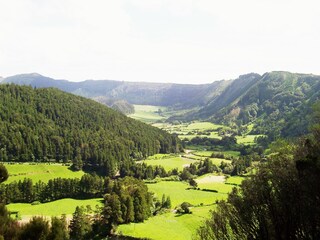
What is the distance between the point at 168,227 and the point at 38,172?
294 ft

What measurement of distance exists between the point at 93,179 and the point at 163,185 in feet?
111

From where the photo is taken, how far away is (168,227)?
352ft

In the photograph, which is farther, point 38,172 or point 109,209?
point 38,172

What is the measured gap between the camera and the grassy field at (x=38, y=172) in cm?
16162

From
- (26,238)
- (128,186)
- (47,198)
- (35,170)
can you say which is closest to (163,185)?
(128,186)

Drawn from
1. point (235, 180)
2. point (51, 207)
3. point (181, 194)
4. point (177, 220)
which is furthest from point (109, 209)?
point (235, 180)

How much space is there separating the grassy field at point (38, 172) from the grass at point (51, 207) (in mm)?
25577

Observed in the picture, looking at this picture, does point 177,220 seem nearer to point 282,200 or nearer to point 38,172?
point 282,200

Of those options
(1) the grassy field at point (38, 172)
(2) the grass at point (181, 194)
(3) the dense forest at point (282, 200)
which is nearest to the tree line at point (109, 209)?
(2) the grass at point (181, 194)

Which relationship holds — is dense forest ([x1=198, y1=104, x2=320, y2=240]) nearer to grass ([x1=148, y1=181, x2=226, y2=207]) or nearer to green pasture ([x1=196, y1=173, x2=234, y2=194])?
grass ([x1=148, y1=181, x2=226, y2=207])

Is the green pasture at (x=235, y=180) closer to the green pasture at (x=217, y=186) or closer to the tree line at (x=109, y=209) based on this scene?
the green pasture at (x=217, y=186)

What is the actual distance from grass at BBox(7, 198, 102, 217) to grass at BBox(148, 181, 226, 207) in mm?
28540

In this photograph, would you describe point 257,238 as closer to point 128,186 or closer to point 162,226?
point 162,226

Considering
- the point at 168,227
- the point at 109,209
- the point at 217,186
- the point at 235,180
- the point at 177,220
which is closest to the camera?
the point at 168,227
